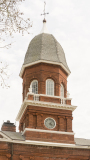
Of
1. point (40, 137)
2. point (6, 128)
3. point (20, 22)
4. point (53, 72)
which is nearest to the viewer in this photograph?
point (20, 22)

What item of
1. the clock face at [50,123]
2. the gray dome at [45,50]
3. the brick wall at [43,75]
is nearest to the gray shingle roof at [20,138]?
the clock face at [50,123]

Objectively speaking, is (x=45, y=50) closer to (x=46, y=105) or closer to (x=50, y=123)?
(x=46, y=105)

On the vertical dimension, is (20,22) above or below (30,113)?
above

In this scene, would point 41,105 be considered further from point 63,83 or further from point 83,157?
point 83,157

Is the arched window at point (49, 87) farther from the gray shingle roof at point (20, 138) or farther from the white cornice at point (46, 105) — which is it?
the gray shingle roof at point (20, 138)

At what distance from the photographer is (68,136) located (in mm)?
28641

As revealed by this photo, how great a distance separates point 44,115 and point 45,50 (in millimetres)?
6944

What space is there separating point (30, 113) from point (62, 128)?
128 inches

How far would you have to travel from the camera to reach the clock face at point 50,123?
28656 mm

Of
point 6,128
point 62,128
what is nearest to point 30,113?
point 62,128

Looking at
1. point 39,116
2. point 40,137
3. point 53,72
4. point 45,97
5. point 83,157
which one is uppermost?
point 53,72

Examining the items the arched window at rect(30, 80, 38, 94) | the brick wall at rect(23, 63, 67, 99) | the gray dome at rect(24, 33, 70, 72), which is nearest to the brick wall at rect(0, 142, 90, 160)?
the brick wall at rect(23, 63, 67, 99)

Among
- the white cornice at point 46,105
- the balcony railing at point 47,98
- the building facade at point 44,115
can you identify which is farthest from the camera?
the balcony railing at point 47,98

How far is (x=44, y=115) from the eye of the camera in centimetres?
2884
